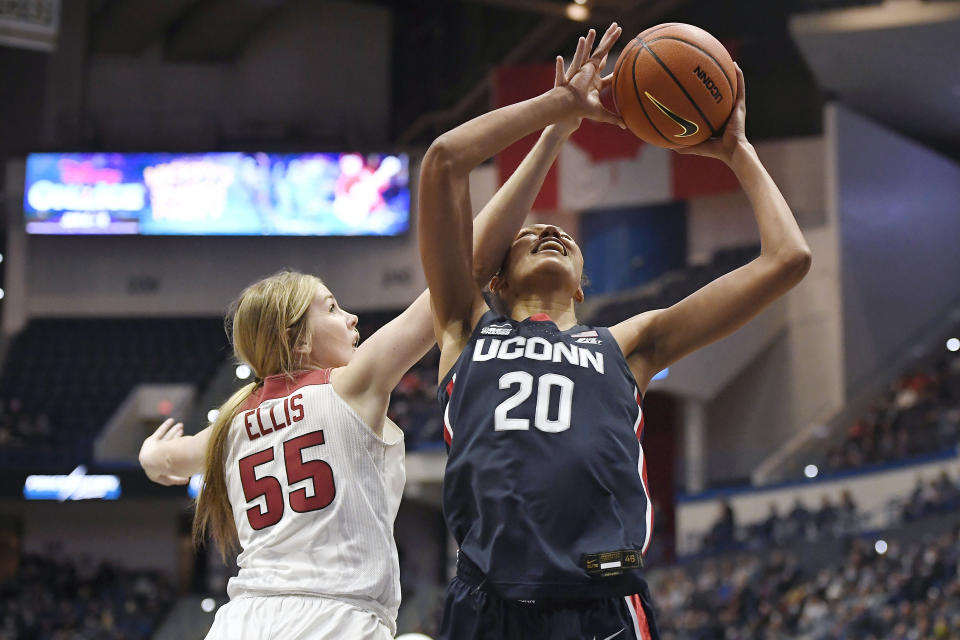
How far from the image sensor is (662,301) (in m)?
16.9

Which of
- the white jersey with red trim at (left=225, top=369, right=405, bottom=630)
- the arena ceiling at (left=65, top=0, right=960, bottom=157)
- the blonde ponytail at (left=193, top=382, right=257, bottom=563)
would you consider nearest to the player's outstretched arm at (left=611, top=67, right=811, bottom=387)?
the white jersey with red trim at (left=225, top=369, right=405, bottom=630)

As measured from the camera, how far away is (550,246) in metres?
2.64

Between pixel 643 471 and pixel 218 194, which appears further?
pixel 218 194

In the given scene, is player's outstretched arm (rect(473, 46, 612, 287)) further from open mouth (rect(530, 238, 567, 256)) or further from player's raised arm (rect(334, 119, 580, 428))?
open mouth (rect(530, 238, 567, 256))

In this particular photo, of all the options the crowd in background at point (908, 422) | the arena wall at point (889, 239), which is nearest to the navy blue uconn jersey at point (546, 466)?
the crowd in background at point (908, 422)

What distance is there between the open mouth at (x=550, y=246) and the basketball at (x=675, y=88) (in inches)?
15.2

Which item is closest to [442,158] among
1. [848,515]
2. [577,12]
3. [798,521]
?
[848,515]

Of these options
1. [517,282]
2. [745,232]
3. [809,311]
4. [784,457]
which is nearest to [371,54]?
[745,232]

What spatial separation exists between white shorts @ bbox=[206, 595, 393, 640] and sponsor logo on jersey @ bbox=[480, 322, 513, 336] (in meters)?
0.68

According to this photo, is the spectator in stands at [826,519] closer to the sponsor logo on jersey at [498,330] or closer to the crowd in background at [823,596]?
the crowd in background at [823,596]

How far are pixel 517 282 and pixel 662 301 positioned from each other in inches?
569

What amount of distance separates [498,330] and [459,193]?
A: 323 mm

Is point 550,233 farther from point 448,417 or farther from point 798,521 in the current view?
point 798,521

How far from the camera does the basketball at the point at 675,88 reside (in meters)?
2.73
